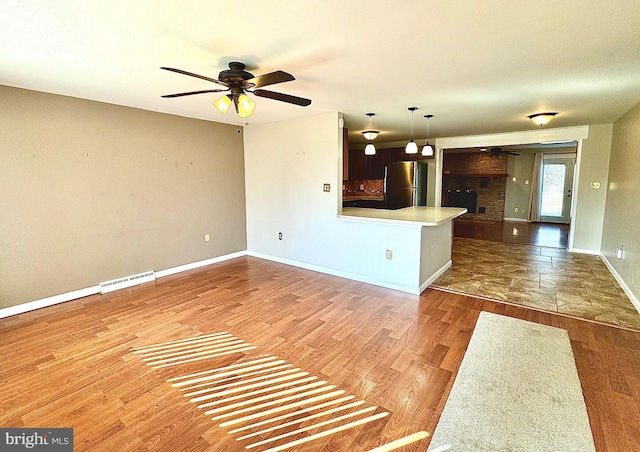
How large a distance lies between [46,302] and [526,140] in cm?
797

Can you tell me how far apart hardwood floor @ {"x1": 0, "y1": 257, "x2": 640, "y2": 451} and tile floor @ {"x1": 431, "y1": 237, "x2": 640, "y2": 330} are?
1.04 ft

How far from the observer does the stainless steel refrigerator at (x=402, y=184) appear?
6938 mm

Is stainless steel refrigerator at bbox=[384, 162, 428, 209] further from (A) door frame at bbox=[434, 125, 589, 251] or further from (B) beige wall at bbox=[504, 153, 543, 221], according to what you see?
(B) beige wall at bbox=[504, 153, 543, 221]

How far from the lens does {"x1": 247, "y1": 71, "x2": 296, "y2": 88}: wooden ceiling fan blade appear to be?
7.17 ft

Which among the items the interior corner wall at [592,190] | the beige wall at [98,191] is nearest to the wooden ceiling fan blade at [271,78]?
the beige wall at [98,191]

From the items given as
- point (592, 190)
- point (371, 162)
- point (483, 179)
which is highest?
point (371, 162)

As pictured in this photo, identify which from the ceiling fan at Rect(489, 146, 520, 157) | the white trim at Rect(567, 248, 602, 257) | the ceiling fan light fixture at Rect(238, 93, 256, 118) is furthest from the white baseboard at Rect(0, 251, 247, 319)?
the ceiling fan at Rect(489, 146, 520, 157)

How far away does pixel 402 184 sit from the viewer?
6.96m

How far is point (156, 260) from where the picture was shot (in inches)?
179

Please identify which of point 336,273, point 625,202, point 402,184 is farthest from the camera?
point 402,184

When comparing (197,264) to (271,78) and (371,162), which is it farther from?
(371,162)

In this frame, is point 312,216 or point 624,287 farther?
point 312,216

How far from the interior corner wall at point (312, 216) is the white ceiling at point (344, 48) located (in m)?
0.99

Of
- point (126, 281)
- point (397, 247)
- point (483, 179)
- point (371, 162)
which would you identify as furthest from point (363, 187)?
point (126, 281)
